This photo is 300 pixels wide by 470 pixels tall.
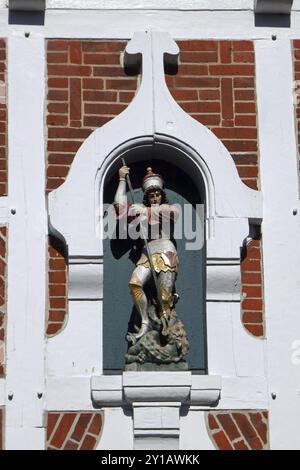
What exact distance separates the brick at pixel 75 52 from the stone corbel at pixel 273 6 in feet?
3.77

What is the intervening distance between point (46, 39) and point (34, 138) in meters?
0.68

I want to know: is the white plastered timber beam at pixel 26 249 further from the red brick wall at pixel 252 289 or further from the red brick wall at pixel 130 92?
the red brick wall at pixel 252 289

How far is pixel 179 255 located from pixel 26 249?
0.95 m

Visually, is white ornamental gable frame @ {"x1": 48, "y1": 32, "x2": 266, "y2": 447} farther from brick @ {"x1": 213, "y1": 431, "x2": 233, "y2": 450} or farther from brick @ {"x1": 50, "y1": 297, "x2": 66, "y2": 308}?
brick @ {"x1": 213, "y1": 431, "x2": 233, "y2": 450}

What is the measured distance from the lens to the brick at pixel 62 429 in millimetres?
11258

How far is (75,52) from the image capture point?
12.1m

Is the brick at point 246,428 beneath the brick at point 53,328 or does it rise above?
beneath

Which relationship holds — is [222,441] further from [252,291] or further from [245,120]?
[245,120]

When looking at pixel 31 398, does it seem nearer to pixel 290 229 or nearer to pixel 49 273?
pixel 49 273

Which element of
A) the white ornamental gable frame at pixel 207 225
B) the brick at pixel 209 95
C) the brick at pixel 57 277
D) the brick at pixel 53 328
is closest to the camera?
the white ornamental gable frame at pixel 207 225

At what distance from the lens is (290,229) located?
1179 centimetres

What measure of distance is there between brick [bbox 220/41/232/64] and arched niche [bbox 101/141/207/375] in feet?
2.18

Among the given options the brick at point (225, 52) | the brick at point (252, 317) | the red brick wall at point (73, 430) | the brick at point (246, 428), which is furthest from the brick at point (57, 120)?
the brick at point (246, 428)

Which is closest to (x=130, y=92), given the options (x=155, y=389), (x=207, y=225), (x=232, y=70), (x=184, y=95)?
(x=184, y=95)
